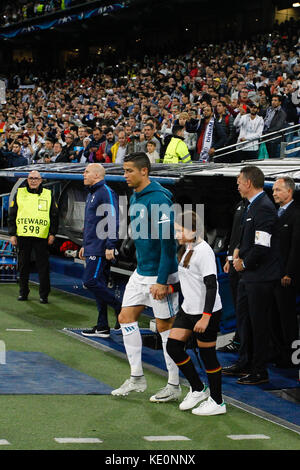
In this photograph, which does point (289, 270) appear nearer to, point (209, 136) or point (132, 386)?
point (132, 386)

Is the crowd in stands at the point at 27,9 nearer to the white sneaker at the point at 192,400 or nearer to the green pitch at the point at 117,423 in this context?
the green pitch at the point at 117,423

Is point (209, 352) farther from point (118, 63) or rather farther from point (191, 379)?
point (118, 63)

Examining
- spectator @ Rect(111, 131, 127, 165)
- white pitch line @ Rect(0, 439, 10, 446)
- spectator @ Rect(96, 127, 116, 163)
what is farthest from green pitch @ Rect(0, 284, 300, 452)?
spectator @ Rect(96, 127, 116, 163)

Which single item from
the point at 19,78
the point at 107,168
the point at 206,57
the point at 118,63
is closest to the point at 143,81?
the point at 206,57

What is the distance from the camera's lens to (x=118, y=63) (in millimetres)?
35844

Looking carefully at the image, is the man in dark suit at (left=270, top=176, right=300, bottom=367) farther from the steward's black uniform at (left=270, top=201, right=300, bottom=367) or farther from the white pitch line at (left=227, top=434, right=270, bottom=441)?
the white pitch line at (left=227, top=434, right=270, bottom=441)

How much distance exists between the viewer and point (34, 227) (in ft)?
34.7

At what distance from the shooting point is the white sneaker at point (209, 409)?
5633 mm

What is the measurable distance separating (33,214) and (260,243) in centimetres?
483

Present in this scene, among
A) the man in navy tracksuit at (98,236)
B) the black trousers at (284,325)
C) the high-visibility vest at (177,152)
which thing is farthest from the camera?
the high-visibility vest at (177,152)

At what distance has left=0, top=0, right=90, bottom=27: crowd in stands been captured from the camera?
125ft

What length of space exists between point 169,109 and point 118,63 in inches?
703

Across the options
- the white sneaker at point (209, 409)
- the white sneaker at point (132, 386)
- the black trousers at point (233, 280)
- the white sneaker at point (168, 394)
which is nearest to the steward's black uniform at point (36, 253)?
the black trousers at point (233, 280)

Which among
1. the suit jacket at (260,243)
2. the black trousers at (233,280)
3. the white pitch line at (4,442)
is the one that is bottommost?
the white pitch line at (4,442)
